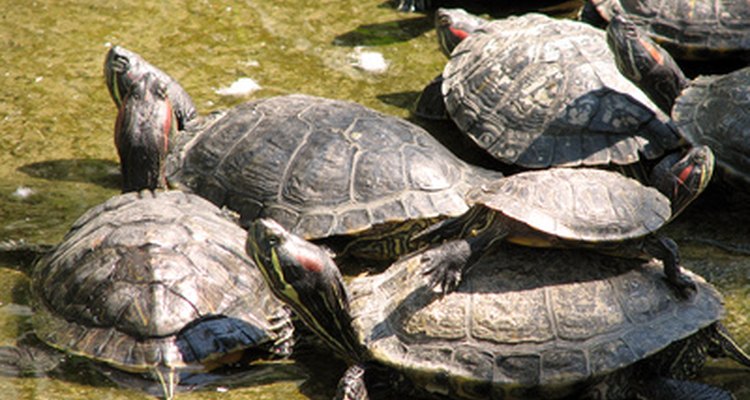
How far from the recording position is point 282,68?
885 cm

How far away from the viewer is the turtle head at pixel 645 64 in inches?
293

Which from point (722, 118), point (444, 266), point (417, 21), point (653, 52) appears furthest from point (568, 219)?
point (417, 21)

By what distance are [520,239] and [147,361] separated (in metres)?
2.06

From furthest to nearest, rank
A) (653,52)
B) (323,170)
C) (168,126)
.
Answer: (653,52) → (168,126) → (323,170)

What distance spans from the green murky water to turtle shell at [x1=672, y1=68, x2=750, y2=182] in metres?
0.43

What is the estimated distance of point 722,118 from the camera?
7.05 metres

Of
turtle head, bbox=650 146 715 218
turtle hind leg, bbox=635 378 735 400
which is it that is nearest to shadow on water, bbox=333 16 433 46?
turtle head, bbox=650 146 715 218

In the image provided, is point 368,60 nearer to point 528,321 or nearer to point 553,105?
point 553,105

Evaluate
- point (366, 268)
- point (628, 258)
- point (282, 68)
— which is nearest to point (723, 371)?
point (628, 258)

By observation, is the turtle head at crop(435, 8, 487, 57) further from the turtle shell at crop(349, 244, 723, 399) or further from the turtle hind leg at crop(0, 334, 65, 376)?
the turtle hind leg at crop(0, 334, 65, 376)

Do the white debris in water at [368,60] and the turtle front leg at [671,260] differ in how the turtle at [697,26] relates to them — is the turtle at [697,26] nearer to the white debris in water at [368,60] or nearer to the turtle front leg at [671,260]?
the white debris in water at [368,60]

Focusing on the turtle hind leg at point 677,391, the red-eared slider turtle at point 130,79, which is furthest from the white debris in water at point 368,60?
the turtle hind leg at point 677,391

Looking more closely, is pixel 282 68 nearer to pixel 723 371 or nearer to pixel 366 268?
pixel 366 268

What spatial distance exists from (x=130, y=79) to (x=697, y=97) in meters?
4.38
